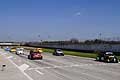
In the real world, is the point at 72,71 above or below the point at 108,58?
below

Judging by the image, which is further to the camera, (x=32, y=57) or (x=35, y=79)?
(x=32, y=57)

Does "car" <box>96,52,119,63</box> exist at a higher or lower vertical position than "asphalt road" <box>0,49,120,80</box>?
higher

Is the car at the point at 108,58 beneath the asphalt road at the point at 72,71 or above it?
above

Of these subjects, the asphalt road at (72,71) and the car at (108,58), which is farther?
the car at (108,58)

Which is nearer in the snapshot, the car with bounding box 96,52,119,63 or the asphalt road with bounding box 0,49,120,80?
the asphalt road with bounding box 0,49,120,80

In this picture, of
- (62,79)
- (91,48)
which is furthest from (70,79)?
(91,48)

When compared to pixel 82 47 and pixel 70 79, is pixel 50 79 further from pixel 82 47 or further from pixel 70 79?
pixel 82 47

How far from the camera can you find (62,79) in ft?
66.0

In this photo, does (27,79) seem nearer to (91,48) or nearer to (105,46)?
(105,46)

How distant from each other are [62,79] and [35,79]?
1.82 metres

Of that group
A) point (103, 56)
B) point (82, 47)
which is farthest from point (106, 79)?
point (82, 47)

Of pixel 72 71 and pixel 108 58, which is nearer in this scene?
pixel 72 71

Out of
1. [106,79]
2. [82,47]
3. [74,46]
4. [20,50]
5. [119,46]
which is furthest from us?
[74,46]

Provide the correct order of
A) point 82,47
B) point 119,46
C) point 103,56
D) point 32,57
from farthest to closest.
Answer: point 82,47 < point 119,46 < point 32,57 < point 103,56
